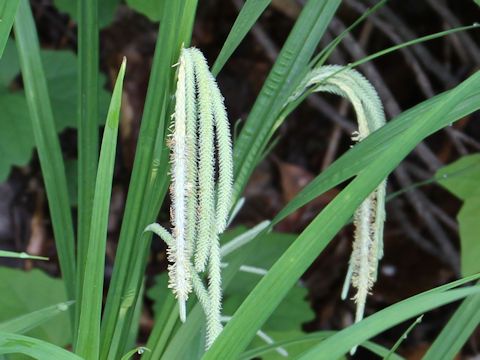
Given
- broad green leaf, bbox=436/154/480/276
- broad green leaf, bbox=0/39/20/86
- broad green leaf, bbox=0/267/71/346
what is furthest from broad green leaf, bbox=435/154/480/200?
broad green leaf, bbox=0/39/20/86

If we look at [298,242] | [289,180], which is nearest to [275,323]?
[289,180]

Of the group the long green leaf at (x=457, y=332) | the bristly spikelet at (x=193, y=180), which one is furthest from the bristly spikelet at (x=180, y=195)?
the long green leaf at (x=457, y=332)

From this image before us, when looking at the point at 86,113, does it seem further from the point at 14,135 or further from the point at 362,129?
the point at 14,135

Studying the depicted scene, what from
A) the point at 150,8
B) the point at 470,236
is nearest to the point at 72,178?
the point at 150,8

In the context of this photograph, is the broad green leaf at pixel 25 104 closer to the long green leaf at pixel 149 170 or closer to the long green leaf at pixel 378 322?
Result: the long green leaf at pixel 149 170

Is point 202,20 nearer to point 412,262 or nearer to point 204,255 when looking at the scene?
point 412,262

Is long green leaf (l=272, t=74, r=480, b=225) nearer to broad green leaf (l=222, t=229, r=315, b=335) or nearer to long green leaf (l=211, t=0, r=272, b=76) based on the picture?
long green leaf (l=211, t=0, r=272, b=76)
